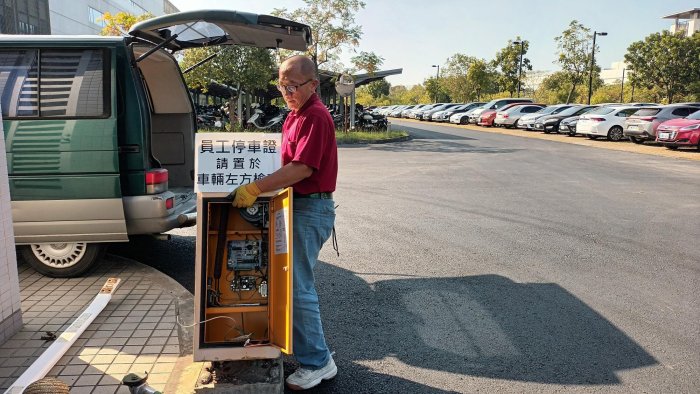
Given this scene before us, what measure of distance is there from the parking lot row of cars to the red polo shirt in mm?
17825

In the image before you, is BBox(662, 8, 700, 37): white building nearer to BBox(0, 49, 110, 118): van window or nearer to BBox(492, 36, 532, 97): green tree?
BBox(492, 36, 532, 97): green tree

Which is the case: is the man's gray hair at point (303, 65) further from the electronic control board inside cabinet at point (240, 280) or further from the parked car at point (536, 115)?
the parked car at point (536, 115)

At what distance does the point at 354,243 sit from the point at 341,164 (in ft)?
25.6

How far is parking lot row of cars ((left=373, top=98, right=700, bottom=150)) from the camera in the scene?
57.7 feet

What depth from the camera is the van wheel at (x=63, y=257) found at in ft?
15.8

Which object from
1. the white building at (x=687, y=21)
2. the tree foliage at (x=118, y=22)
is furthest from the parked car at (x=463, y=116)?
the white building at (x=687, y=21)

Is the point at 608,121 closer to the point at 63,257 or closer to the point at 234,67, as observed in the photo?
the point at 234,67

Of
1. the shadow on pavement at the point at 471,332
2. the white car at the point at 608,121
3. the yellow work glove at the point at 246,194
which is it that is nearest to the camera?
the yellow work glove at the point at 246,194

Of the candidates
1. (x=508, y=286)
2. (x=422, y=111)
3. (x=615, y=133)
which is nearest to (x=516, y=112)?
(x=615, y=133)

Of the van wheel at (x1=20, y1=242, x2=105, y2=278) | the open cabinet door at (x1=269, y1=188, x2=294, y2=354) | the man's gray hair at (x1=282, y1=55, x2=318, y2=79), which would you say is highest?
the man's gray hair at (x1=282, y1=55, x2=318, y2=79)

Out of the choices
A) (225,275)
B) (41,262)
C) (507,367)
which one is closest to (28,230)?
(41,262)

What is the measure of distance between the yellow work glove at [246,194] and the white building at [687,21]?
310 feet

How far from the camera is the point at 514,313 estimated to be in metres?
4.39

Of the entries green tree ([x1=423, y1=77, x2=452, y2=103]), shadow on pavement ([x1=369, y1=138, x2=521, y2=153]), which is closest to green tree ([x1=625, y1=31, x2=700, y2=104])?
green tree ([x1=423, y1=77, x2=452, y2=103])
